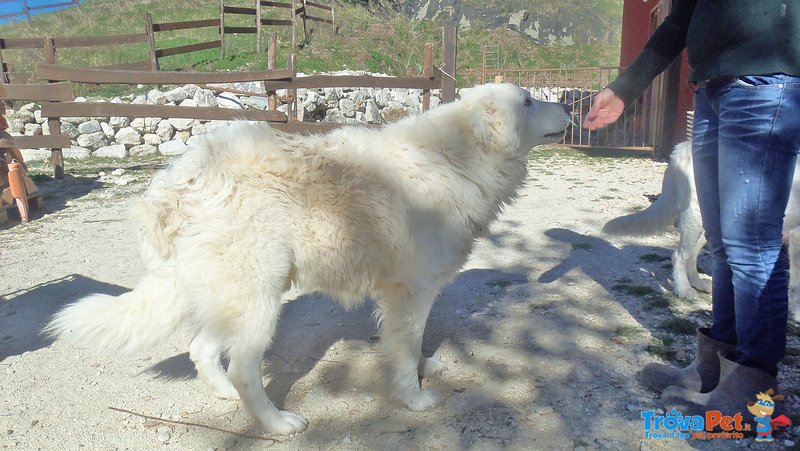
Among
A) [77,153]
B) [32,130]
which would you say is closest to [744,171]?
[77,153]

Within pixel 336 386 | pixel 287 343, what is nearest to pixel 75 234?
pixel 287 343

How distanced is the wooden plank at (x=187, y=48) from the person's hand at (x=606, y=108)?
13.6 meters

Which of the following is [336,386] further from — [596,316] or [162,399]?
[596,316]

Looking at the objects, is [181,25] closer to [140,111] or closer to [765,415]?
[140,111]

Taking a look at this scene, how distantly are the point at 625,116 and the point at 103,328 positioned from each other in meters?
12.5

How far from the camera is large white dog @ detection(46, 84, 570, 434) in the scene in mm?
2289

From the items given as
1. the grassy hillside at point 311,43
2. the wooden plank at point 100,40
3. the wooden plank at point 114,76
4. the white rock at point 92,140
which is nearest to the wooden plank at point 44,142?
the wooden plank at point 114,76

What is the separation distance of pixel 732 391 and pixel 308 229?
6.31ft

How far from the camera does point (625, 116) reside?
12438 millimetres

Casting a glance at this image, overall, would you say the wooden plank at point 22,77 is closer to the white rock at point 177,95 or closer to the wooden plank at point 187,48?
the wooden plank at point 187,48

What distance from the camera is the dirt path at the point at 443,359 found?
2.40 meters

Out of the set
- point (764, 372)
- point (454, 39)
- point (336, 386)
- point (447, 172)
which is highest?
point (454, 39)

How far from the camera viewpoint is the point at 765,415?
2.12m

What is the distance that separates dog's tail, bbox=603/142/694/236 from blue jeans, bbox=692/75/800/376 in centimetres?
194
